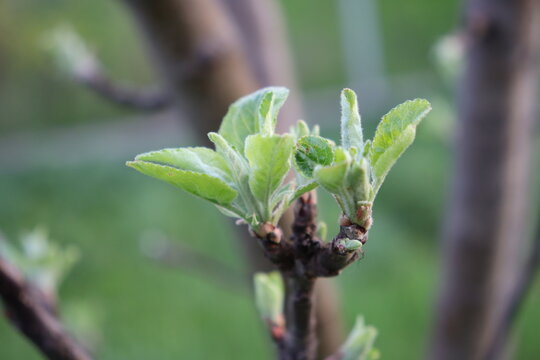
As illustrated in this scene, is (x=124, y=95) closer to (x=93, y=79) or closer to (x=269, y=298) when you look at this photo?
(x=93, y=79)

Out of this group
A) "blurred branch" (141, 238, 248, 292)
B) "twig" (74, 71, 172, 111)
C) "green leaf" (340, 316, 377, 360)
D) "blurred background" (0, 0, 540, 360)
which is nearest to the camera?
"green leaf" (340, 316, 377, 360)

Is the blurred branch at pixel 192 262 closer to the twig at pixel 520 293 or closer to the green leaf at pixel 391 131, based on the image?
the twig at pixel 520 293

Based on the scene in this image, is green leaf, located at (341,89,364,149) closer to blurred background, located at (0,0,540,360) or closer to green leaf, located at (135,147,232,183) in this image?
green leaf, located at (135,147,232,183)

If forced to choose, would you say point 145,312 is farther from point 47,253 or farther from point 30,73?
point 30,73

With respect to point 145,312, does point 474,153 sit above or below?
above

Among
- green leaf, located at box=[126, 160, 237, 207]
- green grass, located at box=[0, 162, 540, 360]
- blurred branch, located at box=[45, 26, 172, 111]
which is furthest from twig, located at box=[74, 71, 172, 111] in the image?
green grass, located at box=[0, 162, 540, 360]

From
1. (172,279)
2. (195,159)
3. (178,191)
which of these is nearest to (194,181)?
(195,159)

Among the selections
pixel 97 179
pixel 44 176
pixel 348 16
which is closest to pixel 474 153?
pixel 97 179
